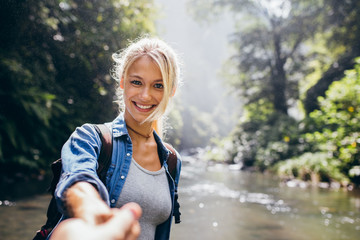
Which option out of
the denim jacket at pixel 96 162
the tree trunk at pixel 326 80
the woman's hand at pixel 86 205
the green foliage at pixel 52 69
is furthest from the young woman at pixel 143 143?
the tree trunk at pixel 326 80

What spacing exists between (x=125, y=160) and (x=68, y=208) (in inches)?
21.1

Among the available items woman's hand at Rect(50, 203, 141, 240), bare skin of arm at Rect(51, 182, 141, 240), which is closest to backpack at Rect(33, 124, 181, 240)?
bare skin of arm at Rect(51, 182, 141, 240)

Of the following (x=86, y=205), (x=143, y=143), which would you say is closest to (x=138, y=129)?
(x=143, y=143)

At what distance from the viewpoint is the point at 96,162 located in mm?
1166

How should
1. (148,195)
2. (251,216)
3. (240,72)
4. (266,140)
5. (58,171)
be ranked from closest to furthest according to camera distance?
(58,171)
(148,195)
(251,216)
(266,140)
(240,72)

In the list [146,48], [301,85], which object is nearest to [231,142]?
[301,85]

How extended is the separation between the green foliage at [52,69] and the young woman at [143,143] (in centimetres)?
489

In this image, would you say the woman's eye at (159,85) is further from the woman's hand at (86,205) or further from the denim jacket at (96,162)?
the woman's hand at (86,205)

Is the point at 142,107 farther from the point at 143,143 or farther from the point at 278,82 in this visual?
the point at 278,82

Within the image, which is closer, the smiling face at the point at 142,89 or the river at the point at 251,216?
the smiling face at the point at 142,89

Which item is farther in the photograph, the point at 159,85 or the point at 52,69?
the point at 52,69

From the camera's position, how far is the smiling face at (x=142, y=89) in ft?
4.96

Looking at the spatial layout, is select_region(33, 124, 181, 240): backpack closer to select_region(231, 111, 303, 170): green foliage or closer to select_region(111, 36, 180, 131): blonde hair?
select_region(111, 36, 180, 131): blonde hair

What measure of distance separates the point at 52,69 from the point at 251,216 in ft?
19.7
